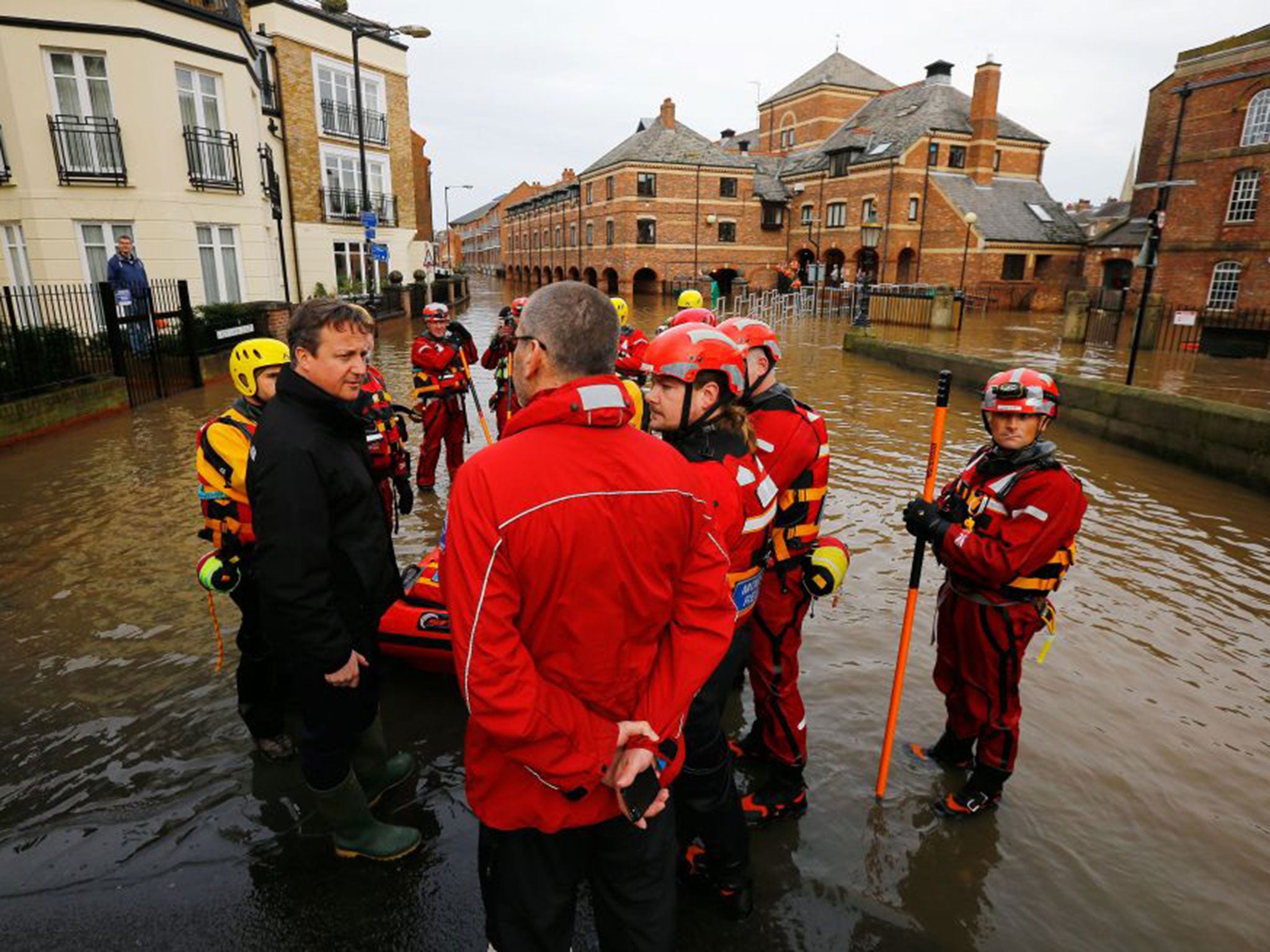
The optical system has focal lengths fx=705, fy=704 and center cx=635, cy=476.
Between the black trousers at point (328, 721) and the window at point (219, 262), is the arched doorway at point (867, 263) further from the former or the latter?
the black trousers at point (328, 721)

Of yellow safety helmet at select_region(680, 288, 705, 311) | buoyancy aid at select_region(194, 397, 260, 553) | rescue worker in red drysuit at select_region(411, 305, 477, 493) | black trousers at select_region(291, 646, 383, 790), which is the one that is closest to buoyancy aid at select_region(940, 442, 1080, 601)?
black trousers at select_region(291, 646, 383, 790)

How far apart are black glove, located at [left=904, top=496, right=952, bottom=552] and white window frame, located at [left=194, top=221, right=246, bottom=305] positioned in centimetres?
2031

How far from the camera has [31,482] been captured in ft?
27.7

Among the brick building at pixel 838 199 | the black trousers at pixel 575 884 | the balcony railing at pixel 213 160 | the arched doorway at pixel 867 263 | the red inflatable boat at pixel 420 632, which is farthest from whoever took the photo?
the arched doorway at pixel 867 263

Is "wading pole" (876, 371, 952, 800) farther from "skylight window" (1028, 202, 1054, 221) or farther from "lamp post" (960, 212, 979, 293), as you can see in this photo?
"skylight window" (1028, 202, 1054, 221)

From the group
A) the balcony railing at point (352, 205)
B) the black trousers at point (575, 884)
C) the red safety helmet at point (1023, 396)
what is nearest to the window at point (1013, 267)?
the balcony railing at point (352, 205)

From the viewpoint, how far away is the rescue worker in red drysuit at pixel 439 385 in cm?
827

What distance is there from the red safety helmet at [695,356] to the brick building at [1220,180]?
27.6 metres

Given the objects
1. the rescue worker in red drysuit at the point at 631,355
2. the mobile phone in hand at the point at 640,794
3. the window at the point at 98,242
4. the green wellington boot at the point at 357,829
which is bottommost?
the green wellington boot at the point at 357,829

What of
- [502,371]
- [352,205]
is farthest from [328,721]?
[352,205]

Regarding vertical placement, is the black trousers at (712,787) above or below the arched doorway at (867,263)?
below

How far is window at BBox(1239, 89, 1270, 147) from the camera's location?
78.4 ft

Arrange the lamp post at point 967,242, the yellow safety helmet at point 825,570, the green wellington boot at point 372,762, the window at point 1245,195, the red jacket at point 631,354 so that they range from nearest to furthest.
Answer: the yellow safety helmet at point 825,570 < the green wellington boot at point 372,762 < the red jacket at point 631,354 < the window at point 1245,195 < the lamp post at point 967,242

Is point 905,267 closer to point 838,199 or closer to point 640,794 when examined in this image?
point 838,199
